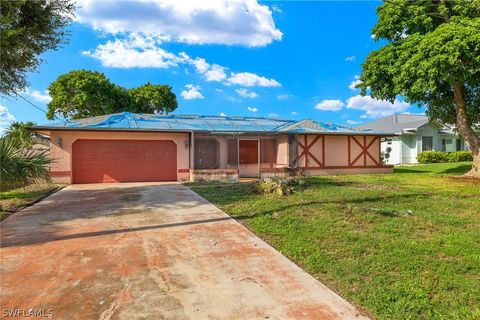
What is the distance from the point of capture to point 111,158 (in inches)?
587

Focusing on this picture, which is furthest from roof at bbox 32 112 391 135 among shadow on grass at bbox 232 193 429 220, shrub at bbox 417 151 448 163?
shrub at bbox 417 151 448 163

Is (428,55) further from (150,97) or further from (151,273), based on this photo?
(150,97)

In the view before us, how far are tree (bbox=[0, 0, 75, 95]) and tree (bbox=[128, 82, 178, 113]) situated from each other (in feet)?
70.5

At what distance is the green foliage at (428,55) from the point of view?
1106 centimetres

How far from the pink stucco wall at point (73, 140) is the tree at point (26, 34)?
404cm

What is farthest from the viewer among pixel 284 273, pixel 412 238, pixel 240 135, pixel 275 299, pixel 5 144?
pixel 240 135

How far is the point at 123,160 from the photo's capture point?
592 inches

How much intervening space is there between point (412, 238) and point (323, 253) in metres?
1.70

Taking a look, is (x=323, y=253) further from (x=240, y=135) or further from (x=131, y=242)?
(x=240, y=135)

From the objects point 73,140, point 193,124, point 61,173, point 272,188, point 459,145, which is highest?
point 193,124

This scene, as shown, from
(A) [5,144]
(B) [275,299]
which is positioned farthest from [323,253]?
(A) [5,144]

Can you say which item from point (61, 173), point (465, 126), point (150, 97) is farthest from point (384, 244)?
point (150, 97)

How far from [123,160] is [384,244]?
42.4 ft

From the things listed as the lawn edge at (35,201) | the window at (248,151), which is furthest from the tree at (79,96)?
the lawn edge at (35,201)
